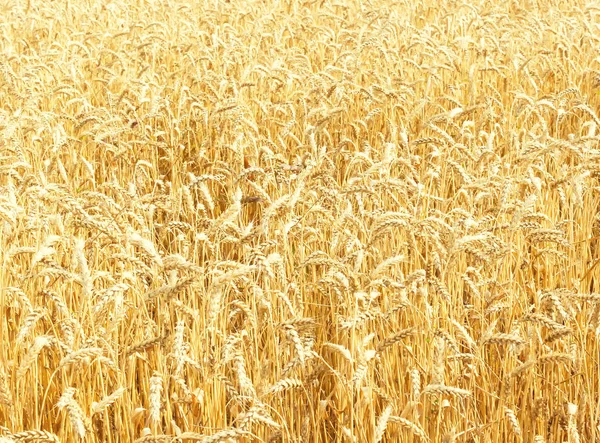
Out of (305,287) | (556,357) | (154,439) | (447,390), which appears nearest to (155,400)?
(154,439)

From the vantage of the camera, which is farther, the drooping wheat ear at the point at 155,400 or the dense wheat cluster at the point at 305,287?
the dense wheat cluster at the point at 305,287

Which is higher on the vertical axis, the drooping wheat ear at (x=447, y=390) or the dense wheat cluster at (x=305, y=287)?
the dense wheat cluster at (x=305, y=287)

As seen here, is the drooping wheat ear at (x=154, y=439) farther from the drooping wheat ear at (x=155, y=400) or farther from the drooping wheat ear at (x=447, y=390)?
the drooping wheat ear at (x=447, y=390)

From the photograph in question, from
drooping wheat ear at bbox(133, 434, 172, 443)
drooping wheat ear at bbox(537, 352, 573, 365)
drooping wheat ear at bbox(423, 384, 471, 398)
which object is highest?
drooping wheat ear at bbox(537, 352, 573, 365)

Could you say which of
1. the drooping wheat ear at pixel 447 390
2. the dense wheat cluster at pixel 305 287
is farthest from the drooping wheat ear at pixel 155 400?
the drooping wheat ear at pixel 447 390

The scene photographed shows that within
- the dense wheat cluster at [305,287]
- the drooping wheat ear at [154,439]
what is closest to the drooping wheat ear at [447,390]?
the dense wheat cluster at [305,287]

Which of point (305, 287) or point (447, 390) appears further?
point (305, 287)

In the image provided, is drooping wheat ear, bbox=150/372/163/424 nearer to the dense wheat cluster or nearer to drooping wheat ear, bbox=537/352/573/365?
the dense wheat cluster

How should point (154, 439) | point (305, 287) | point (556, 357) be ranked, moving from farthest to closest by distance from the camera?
point (305, 287) → point (556, 357) → point (154, 439)

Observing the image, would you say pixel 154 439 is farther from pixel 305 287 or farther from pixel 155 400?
pixel 305 287

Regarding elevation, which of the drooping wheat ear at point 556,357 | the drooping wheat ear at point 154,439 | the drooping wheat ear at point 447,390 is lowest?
the drooping wheat ear at point 154,439

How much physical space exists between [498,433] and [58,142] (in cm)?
219

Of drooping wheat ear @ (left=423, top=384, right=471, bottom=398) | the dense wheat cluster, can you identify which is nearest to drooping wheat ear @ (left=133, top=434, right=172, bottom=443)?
the dense wheat cluster

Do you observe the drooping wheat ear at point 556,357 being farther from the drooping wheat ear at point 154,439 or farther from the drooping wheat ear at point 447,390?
the drooping wheat ear at point 154,439
